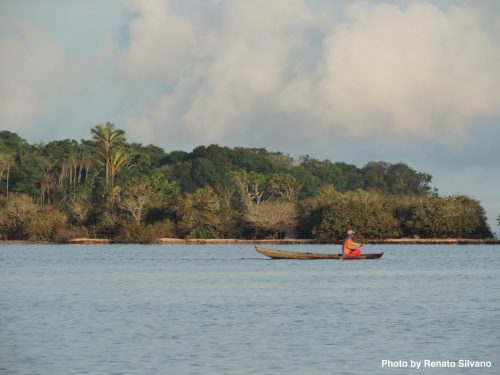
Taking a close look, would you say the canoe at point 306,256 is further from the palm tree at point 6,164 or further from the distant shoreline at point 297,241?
the palm tree at point 6,164

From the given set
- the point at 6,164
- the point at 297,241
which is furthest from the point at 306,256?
the point at 6,164

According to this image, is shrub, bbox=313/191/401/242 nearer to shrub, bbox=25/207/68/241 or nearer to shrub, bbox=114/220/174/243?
shrub, bbox=114/220/174/243

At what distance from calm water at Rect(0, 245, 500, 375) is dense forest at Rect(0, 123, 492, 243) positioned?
122 ft

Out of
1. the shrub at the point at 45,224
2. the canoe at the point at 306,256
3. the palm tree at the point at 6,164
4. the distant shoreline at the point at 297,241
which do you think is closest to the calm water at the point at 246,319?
the canoe at the point at 306,256

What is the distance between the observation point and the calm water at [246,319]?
75.9 feet

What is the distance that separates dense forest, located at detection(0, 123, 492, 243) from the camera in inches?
3752

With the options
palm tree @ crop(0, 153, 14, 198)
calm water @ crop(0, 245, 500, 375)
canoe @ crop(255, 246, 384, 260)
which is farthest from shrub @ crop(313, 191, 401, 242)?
palm tree @ crop(0, 153, 14, 198)

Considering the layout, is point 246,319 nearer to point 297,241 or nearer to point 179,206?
point 297,241

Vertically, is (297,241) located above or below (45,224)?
below

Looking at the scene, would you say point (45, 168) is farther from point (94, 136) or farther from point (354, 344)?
point (354, 344)

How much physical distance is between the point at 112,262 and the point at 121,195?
47181 millimetres

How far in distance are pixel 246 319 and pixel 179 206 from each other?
70.7 m

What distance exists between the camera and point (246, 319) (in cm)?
3141

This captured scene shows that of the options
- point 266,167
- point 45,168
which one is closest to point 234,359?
point 45,168
